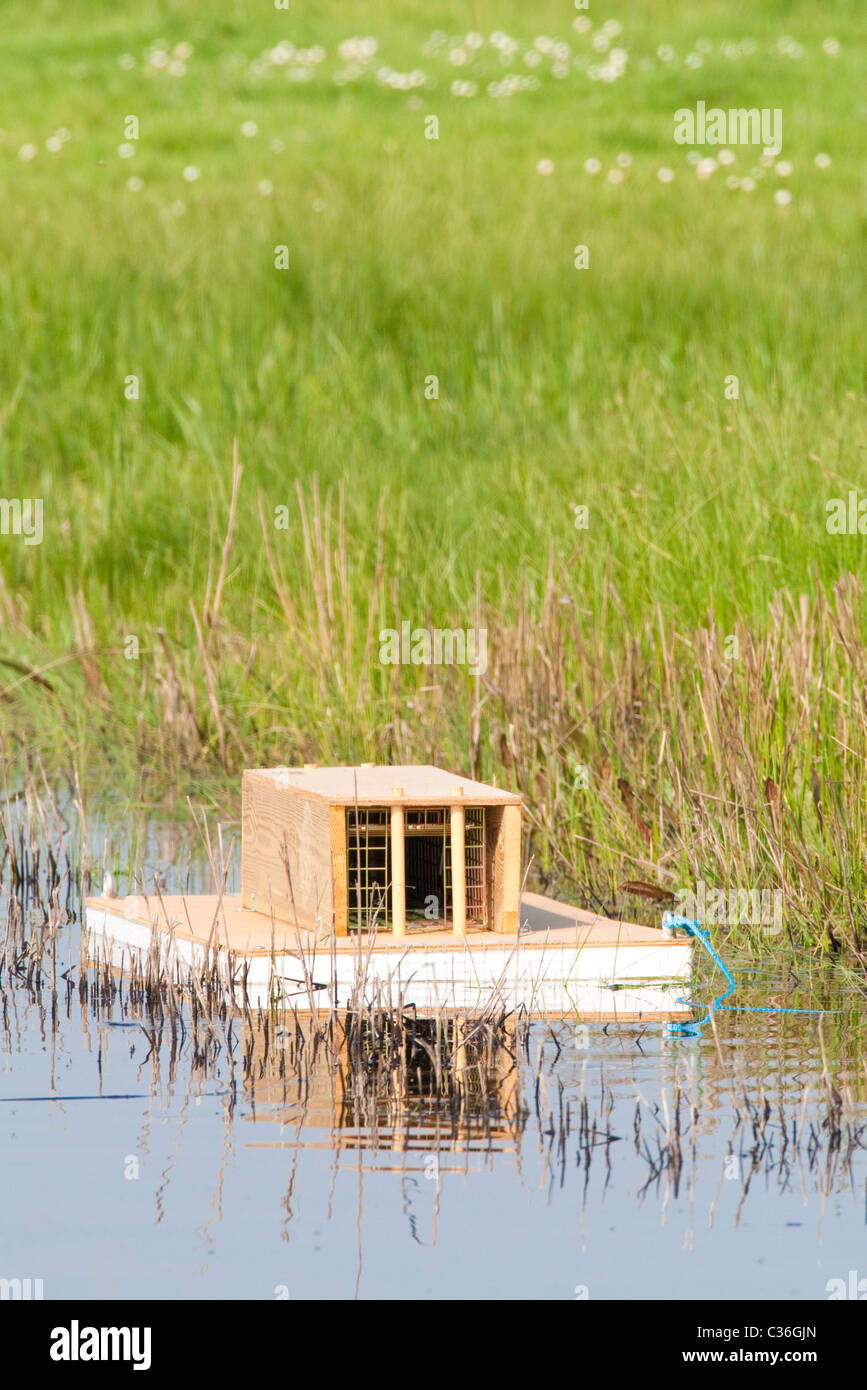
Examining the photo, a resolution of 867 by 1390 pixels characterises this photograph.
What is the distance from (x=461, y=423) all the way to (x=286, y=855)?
887 cm

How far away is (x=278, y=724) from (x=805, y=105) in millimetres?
15057

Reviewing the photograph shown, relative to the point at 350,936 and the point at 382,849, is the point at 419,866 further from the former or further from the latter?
the point at 350,936

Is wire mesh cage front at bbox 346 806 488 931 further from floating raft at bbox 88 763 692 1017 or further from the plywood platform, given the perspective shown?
the plywood platform

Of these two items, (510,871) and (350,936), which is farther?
(510,871)

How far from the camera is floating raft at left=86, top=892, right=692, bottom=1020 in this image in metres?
7.45

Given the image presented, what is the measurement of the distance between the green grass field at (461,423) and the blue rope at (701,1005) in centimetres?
38

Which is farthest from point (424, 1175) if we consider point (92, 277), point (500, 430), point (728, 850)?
point (92, 277)

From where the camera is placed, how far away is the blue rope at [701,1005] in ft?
24.0

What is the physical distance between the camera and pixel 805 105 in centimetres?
2478

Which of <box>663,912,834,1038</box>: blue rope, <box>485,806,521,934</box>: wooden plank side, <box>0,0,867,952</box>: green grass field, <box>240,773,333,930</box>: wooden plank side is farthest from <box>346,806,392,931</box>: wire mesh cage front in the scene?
<box>0,0,867,952</box>: green grass field

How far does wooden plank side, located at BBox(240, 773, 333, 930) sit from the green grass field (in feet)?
4.37

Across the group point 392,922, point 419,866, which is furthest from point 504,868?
point 419,866

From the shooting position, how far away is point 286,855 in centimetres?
780

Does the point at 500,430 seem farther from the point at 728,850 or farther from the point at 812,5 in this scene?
the point at 812,5
